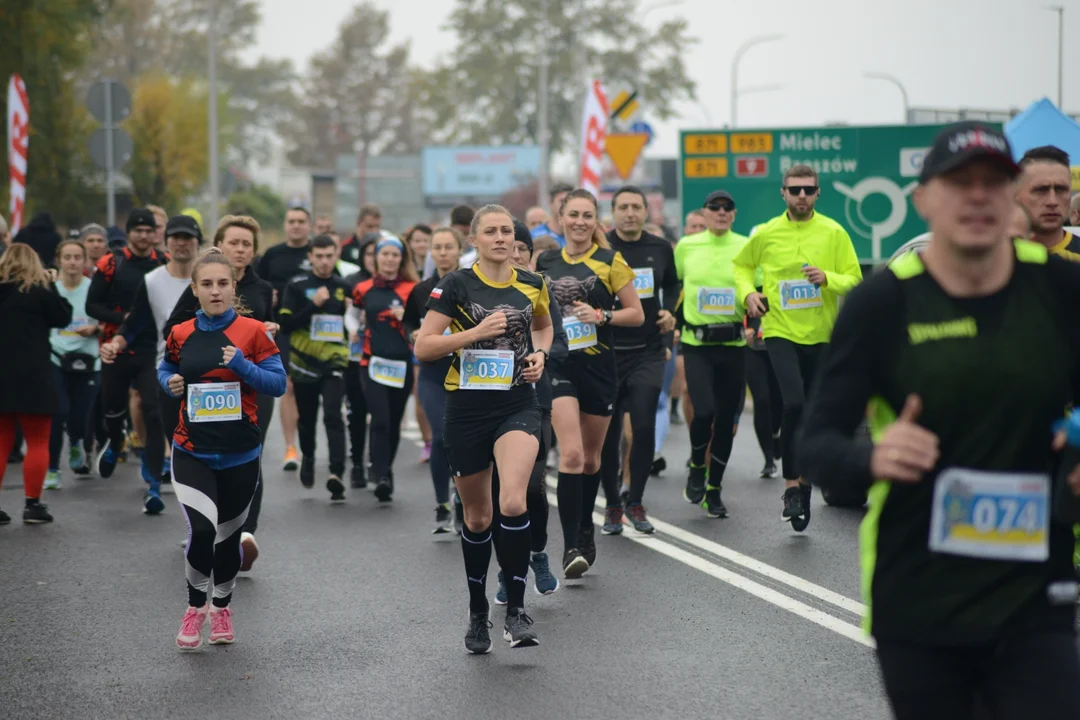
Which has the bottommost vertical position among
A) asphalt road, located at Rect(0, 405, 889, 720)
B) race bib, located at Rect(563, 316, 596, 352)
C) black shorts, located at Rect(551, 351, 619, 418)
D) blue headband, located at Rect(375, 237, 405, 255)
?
asphalt road, located at Rect(0, 405, 889, 720)

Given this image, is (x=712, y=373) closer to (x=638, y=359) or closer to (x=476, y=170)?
(x=638, y=359)

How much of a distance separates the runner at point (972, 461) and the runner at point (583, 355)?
519 centimetres

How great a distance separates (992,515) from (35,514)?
8.70 meters

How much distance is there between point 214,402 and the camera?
7277 millimetres

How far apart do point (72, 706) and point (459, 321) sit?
2362 millimetres

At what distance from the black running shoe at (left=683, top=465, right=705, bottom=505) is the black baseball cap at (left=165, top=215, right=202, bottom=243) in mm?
4006

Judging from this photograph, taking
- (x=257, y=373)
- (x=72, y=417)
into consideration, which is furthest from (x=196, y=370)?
(x=72, y=417)

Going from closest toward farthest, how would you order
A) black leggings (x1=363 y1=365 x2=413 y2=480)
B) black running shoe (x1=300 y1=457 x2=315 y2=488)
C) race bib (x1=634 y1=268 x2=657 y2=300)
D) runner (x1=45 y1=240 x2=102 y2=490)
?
race bib (x1=634 y1=268 x2=657 y2=300) → black leggings (x1=363 y1=365 x2=413 y2=480) → black running shoe (x1=300 y1=457 x2=315 y2=488) → runner (x1=45 y1=240 x2=102 y2=490)

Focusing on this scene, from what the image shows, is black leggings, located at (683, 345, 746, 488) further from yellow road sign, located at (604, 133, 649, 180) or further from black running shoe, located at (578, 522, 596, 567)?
yellow road sign, located at (604, 133, 649, 180)

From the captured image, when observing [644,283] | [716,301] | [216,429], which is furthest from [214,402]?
[716,301]

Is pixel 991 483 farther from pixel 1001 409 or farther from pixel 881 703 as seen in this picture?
pixel 881 703

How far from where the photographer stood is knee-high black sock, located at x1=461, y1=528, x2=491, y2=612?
A: 6871 mm

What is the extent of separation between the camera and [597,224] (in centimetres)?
902

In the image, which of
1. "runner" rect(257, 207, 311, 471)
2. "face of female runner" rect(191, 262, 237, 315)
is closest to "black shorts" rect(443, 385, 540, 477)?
"face of female runner" rect(191, 262, 237, 315)
